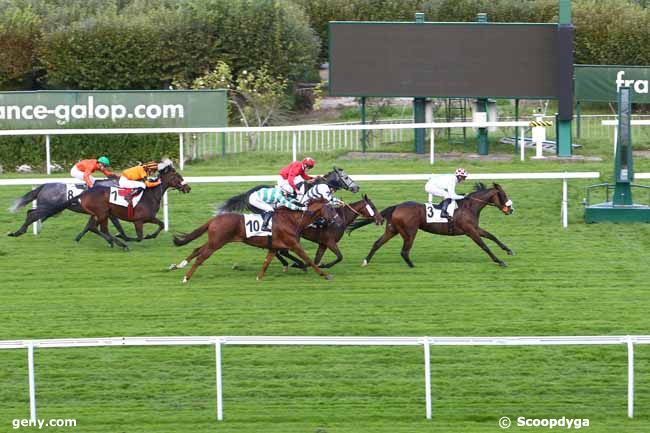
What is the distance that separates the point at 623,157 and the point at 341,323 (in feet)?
19.1

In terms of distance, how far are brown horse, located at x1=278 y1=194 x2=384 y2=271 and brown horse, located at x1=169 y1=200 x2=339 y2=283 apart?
30cm

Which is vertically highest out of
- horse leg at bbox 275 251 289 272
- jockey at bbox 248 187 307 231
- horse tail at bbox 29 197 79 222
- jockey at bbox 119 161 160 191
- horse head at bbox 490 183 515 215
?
jockey at bbox 119 161 160 191

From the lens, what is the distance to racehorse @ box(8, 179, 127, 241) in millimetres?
15109

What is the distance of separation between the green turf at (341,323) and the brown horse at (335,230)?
252 millimetres

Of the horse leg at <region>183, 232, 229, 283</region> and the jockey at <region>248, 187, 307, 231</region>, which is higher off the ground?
the jockey at <region>248, 187, 307, 231</region>

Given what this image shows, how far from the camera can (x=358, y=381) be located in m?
10.0

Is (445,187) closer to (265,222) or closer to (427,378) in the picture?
(265,222)

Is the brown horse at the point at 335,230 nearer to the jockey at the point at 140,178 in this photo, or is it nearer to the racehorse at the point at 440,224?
the racehorse at the point at 440,224

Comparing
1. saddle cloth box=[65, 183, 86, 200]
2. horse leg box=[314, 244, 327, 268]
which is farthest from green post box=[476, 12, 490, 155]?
saddle cloth box=[65, 183, 86, 200]

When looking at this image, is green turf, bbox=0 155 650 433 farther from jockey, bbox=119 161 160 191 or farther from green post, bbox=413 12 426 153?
green post, bbox=413 12 426 153

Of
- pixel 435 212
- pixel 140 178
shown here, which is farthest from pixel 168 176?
pixel 435 212

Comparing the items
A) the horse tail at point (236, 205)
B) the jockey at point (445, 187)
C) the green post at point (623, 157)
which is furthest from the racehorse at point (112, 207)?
the green post at point (623, 157)

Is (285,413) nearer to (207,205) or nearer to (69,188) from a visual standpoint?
(69,188)

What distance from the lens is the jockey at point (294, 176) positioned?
14.2m
